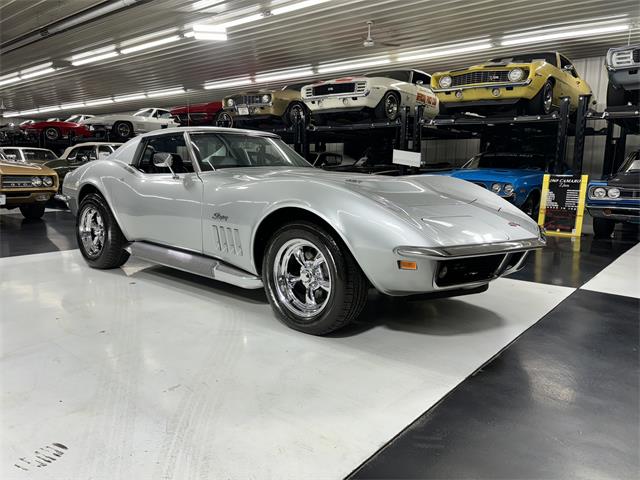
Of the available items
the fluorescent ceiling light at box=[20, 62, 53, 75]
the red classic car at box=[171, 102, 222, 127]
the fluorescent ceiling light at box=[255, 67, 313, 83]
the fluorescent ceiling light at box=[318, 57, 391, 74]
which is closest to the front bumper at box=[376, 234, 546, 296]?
the red classic car at box=[171, 102, 222, 127]

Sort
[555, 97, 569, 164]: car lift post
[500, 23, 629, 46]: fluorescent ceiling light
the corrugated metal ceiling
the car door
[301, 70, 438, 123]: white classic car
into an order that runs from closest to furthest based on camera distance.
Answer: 1. the car door
2. [555, 97, 569, 164]: car lift post
3. [301, 70, 438, 123]: white classic car
4. the corrugated metal ceiling
5. [500, 23, 629, 46]: fluorescent ceiling light

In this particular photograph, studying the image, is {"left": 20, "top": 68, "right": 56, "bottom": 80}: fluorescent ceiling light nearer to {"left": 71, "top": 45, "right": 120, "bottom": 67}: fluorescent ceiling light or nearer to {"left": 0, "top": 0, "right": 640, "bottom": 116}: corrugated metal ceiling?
{"left": 0, "top": 0, "right": 640, "bottom": 116}: corrugated metal ceiling

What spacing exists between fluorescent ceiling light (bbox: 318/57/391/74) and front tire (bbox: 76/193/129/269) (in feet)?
35.9

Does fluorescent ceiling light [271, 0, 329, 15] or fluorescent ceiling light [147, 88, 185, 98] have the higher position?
fluorescent ceiling light [271, 0, 329, 15]

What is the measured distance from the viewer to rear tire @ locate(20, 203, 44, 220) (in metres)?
8.09

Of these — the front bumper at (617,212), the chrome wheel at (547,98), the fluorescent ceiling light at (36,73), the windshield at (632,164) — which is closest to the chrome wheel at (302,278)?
the front bumper at (617,212)

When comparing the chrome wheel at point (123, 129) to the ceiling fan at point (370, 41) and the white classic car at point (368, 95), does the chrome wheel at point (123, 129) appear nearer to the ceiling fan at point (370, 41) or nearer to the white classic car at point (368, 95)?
the white classic car at point (368, 95)

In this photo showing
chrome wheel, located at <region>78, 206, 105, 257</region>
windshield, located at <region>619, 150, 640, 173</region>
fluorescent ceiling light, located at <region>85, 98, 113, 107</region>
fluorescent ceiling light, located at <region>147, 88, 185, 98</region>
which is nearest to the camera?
chrome wheel, located at <region>78, 206, 105, 257</region>

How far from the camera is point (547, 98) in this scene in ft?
25.5

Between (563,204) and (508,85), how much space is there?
6.70 feet

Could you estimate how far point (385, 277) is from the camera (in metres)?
2.50

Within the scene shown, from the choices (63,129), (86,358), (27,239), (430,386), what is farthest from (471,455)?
(63,129)

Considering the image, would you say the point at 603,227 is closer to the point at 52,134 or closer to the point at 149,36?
the point at 149,36

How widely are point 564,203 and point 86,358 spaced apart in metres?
7.07
